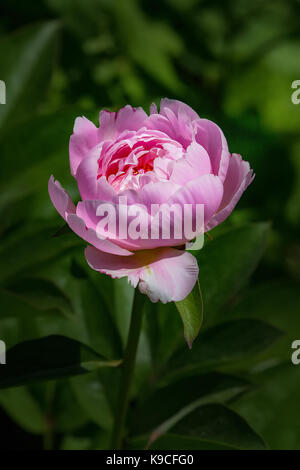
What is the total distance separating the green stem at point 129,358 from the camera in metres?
0.45

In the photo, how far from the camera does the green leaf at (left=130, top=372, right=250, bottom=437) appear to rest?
578mm

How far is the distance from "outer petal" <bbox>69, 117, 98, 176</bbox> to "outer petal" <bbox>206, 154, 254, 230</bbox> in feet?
0.34

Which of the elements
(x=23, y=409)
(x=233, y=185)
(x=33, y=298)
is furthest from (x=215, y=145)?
(x=23, y=409)

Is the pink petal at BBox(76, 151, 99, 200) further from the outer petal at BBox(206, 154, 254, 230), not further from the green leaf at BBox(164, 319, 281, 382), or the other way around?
the green leaf at BBox(164, 319, 281, 382)

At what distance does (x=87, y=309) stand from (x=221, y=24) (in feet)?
3.15

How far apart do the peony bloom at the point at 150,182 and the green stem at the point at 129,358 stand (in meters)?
0.04

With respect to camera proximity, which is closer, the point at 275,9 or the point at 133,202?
the point at 133,202

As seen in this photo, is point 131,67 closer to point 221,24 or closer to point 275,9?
point 221,24

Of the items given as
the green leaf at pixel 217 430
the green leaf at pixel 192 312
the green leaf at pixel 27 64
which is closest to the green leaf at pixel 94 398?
the green leaf at pixel 217 430

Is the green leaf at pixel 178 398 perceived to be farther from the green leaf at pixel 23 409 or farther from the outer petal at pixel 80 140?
the outer petal at pixel 80 140

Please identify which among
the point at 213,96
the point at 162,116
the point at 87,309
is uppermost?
the point at 162,116

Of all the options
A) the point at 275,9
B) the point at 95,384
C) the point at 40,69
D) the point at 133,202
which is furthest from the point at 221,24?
the point at 133,202

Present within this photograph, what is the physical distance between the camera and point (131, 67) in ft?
4.41

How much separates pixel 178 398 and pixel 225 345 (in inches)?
2.8
